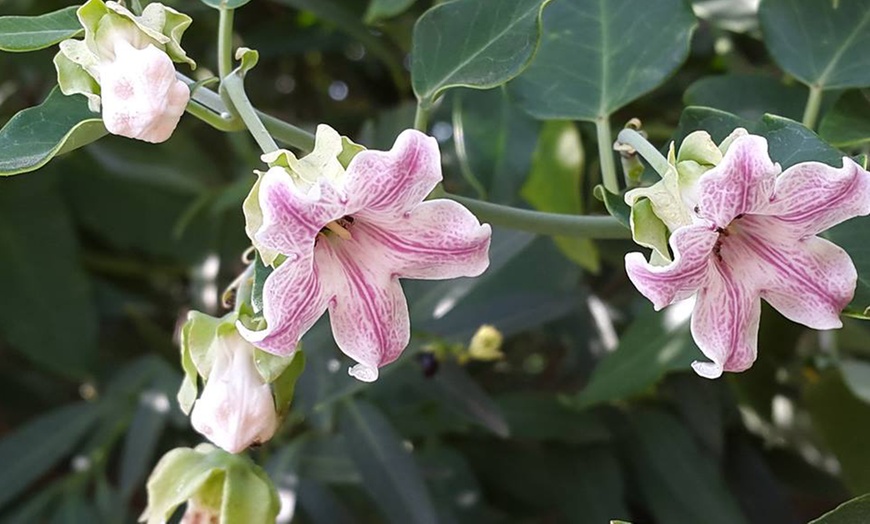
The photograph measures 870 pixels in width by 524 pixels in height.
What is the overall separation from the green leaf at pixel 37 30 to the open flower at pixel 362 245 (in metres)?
0.16

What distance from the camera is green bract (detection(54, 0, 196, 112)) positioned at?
0.51 m

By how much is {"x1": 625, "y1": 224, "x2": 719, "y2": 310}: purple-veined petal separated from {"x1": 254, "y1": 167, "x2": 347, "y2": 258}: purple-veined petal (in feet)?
0.47

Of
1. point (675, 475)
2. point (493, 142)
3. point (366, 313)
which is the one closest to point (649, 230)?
point (366, 313)

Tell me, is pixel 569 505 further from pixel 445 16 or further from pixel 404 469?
pixel 445 16

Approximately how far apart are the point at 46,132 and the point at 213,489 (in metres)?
0.25

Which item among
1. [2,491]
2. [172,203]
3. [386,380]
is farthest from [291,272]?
[172,203]

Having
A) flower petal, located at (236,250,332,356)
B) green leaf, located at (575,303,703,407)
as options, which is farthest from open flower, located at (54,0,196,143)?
green leaf, located at (575,303,703,407)

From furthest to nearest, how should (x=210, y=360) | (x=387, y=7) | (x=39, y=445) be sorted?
(x=39, y=445) < (x=387, y=7) < (x=210, y=360)

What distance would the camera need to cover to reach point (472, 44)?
604 mm

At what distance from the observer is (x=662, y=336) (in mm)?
891

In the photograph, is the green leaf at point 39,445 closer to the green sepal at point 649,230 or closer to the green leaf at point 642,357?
the green leaf at point 642,357

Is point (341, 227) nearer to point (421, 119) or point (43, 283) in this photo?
point (421, 119)

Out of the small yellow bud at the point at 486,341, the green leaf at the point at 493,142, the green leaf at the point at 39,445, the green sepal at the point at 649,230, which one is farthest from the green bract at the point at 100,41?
the green leaf at the point at 39,445

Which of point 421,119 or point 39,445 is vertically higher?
point 421,119
